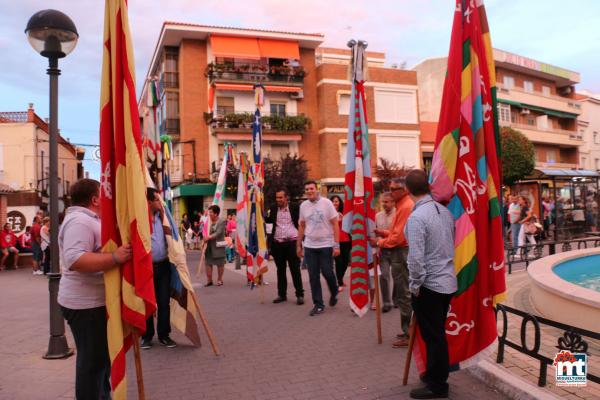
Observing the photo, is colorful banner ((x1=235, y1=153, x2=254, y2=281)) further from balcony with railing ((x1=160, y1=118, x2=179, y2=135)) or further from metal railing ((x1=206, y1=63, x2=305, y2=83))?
balcony with railing ((x1=160, y1=118, x2=179, y2=135))

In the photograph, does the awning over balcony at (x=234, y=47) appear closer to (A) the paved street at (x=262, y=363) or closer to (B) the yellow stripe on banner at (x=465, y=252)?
(A) the paved street at (x=262, y=363)

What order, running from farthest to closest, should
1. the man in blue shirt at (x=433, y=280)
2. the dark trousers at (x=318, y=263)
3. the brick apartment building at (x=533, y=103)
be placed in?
1. the brick apartment building at (x=533, y=103)
2. the dark trousers at (x=318, y=263)
3. the man in blue shirt at (x=433, y=280)

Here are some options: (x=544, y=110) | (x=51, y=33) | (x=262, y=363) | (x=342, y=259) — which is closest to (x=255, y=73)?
(x=342, y=259)

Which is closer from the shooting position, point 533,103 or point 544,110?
point 533,103

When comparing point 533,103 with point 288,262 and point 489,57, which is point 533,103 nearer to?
point 288,262

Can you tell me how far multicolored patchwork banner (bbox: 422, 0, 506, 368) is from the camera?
13.5 ft

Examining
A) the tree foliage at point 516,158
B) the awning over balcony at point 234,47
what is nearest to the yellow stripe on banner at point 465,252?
the awning over balcony at point 234,47

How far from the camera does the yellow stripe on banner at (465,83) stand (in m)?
4.18

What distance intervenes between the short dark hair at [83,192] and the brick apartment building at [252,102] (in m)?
27.9

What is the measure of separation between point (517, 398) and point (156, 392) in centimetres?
315

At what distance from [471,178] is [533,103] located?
4640 centimetres

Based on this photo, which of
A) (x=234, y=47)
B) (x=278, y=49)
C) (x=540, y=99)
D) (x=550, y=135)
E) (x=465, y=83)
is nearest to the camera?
(x=465, y=83)

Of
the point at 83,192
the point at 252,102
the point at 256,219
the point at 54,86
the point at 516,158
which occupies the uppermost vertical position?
the point at 252,102

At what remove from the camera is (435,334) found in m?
3.96
